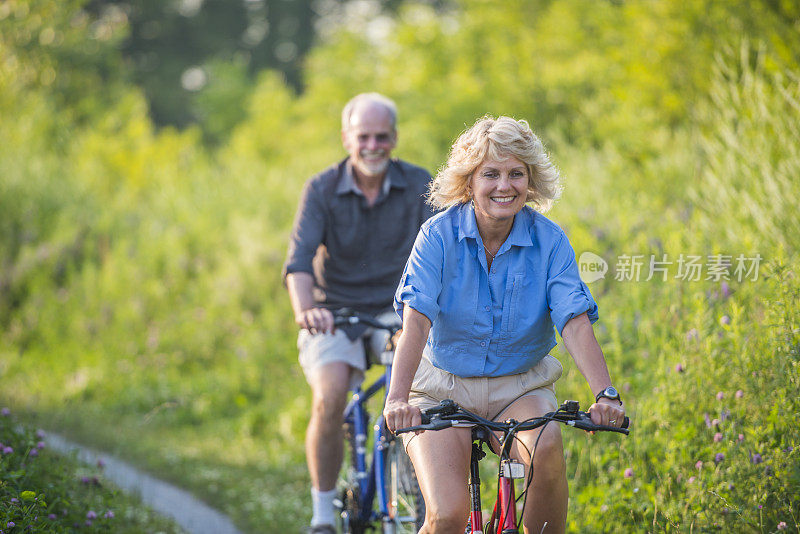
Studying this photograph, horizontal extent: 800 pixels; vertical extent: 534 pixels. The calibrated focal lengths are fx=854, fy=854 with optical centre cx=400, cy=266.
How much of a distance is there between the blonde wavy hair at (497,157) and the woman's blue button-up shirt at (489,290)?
0.54 feet

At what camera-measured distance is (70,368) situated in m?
10.2

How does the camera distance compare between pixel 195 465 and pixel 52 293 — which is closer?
pixel 195 465

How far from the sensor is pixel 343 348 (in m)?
4.84

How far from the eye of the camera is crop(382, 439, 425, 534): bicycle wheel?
4.25 m

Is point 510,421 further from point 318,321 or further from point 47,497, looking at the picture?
point 47,497

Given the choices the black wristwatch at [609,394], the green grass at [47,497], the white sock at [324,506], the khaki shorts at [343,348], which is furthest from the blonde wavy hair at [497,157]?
the green grass at [47,497]

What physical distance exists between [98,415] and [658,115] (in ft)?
24.0

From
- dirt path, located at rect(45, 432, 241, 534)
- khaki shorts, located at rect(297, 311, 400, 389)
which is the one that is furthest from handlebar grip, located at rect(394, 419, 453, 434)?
dirt path, located at rect(45, 432, 241, 534)

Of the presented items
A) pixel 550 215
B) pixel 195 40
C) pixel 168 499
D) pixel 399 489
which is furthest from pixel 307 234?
pixel 195 40

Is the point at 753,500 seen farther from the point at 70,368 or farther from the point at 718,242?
the point at 70,368

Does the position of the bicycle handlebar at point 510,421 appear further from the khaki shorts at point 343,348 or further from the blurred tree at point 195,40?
the blurred tree at point 195,40

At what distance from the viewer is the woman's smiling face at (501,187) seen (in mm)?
3326

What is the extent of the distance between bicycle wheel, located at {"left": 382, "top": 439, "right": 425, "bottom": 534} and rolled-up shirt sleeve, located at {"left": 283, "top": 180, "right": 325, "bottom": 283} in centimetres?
116

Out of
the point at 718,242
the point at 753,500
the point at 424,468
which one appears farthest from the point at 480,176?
the point at 718,242
